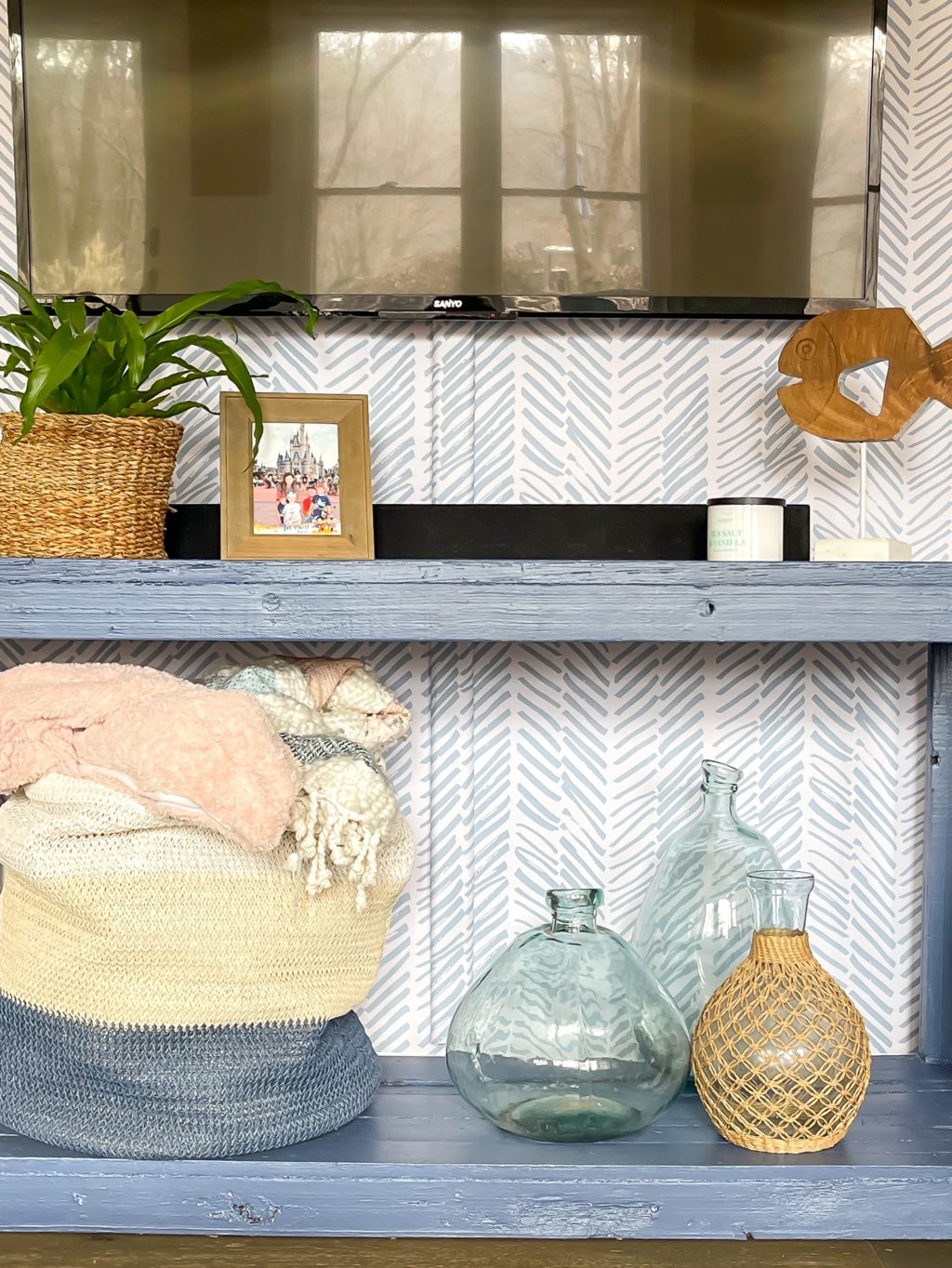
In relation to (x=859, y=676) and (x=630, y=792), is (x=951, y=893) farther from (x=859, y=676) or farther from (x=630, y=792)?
(x=630, y=792)

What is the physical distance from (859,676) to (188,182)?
3.46ft

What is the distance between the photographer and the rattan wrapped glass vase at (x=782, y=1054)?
128cm

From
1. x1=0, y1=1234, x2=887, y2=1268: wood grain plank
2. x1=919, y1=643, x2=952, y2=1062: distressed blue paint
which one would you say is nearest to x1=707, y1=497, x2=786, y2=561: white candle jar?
x1=919, y1=643, x2=952, y2=1062: distressed blue paint

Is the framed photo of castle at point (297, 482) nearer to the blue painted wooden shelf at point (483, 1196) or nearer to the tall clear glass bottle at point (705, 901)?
the tall clear glass bottle at point (705, 901)

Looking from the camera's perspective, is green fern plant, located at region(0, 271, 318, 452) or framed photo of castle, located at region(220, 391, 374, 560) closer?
green fern plant, located at region(0, 271, 318, 452)

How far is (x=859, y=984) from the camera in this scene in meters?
1.67

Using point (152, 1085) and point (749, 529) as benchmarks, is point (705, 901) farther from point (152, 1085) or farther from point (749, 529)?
point (152, 1085)

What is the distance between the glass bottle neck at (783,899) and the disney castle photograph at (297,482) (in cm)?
63

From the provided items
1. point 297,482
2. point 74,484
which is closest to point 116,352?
point 74,484

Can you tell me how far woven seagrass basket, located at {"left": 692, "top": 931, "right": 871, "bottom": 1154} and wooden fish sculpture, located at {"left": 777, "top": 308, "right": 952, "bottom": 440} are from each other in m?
0.60

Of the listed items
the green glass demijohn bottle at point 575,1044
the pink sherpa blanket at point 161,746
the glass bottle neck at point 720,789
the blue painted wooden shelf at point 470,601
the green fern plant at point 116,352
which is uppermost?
the green fern plant at point 116,352

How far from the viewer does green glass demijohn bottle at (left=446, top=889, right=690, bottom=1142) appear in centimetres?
134

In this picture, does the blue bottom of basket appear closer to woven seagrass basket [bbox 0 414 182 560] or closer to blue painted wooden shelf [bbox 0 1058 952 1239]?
blue painted wooden shelf [bbox 0 1058 952 1239]

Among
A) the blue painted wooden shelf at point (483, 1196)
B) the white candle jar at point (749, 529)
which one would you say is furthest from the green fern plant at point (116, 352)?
the blue painted wooden shelf at point (483, 1196)
